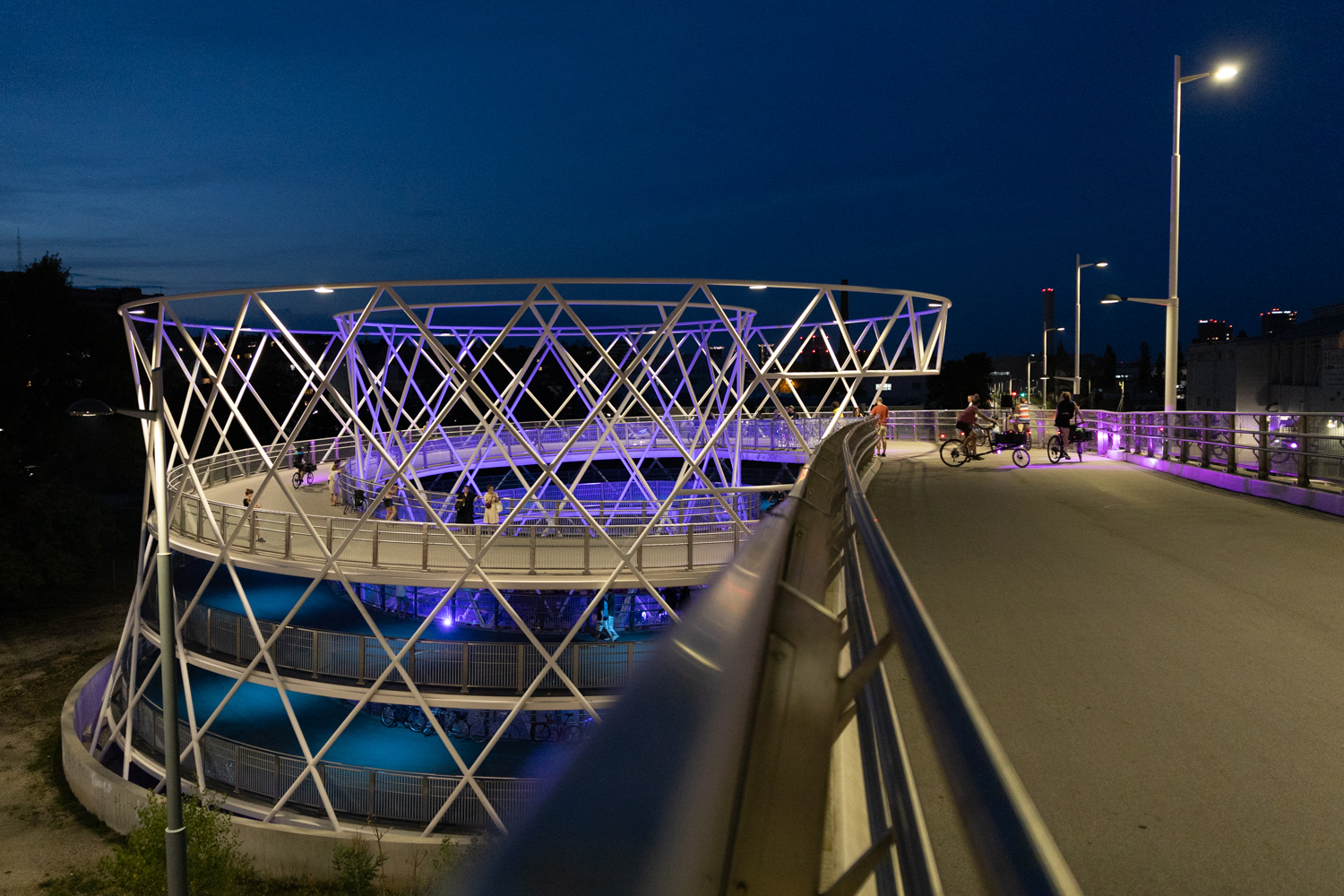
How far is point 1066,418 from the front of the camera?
82.0 feet

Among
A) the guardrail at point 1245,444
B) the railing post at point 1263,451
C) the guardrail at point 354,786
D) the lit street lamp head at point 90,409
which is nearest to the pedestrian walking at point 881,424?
the guardrail at point 1245,444

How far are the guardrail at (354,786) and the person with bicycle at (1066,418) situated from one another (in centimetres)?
1671

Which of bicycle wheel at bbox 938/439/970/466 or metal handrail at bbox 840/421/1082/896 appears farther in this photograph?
bicycle wheel at bbox 938/439/970/466

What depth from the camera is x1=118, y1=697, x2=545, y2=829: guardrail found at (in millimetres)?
23156

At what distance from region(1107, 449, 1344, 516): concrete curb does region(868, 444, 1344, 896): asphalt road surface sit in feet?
3.22

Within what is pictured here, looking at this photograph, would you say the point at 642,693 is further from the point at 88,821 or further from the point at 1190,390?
the point at 1190,390

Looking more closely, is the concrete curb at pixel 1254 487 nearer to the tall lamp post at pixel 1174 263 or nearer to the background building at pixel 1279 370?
the tall lamp post at pixel 1174 263

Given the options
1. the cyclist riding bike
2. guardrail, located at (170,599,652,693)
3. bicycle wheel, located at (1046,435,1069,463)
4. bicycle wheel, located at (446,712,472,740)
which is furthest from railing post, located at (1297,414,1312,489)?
bicycle wheel, located at (446,712,472,740)

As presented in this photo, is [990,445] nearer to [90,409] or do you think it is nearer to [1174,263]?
[1174,263]

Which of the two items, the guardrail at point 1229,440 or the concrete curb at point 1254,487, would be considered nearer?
the concrete curb at point 1254,487

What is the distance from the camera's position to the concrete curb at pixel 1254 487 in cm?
1350

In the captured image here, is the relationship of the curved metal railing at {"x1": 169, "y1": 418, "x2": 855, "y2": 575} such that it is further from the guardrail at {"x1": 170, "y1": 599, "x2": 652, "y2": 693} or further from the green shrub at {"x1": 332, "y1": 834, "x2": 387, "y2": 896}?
the green shrub at {"x1": 332, "y1": 834, "x2": 387, "y2": 896}

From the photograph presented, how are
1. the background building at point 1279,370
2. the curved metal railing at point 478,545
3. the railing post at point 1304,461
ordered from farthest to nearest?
the background building at point 1279,370 → the curved metal railing at point 478,545 → the railing post at point 1304,461

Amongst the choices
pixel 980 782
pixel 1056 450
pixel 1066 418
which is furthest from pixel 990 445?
pixel 980 782
